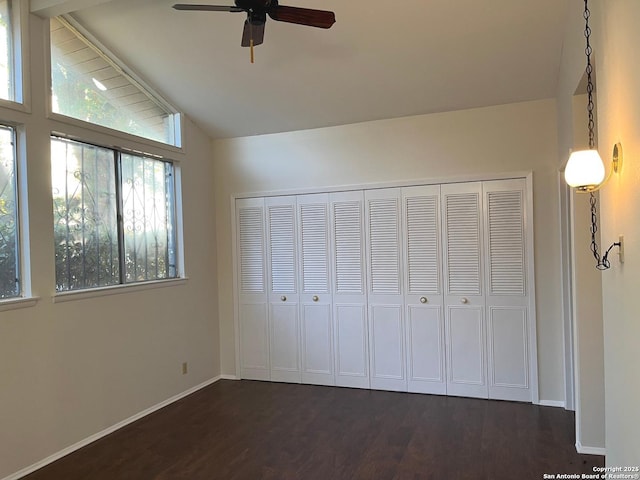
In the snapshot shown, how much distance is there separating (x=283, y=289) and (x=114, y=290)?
1781mm

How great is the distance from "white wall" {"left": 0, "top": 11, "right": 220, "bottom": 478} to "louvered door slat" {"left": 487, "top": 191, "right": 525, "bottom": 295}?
3.03 metres

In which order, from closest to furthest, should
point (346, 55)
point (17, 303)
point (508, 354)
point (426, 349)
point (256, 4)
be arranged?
1. point (256, 4)
2. point (17, 303)
3. point (346, 55)
4. point (508, 354)
5. point (426, 349)

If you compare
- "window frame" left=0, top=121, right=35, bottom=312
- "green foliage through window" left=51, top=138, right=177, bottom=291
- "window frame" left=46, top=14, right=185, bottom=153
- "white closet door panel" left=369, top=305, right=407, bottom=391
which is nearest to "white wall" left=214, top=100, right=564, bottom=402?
"window frame" left=46, top=14, right=185, bottom=153

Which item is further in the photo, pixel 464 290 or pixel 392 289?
pixel 392 289

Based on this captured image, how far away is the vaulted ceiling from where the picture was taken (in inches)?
134

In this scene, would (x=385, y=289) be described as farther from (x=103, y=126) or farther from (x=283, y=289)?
(x=103, y=126)

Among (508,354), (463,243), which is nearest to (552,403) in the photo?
(508,354)

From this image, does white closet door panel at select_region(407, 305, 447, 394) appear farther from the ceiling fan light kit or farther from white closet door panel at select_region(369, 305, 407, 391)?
the ceiling fan light kit

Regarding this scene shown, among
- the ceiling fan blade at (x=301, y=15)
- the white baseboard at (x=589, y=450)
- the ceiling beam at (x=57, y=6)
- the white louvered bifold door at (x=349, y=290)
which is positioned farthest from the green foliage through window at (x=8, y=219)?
the white baseboard at (x=589, y=450)

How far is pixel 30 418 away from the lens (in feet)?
10.6

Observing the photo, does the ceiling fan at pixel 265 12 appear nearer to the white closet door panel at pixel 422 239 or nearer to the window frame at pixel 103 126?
the window frame at pixel 103 126

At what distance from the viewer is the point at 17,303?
3168 mm

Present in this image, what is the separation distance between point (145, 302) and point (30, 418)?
132 cm

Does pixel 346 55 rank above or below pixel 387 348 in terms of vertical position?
above
